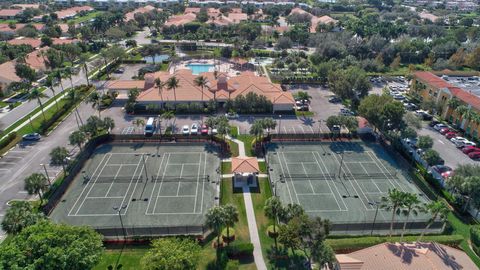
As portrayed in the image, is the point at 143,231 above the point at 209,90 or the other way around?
the other way around

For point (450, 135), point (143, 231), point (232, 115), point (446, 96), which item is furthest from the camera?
point (446, 96)

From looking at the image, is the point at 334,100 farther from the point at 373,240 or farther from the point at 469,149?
the point at 373,240

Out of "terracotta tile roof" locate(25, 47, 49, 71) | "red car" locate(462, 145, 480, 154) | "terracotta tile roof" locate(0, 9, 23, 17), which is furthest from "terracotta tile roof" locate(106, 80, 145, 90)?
"terracotta tile roof" locate(0, 9, 23, 17)

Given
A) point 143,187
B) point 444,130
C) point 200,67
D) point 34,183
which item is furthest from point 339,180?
point 200,67

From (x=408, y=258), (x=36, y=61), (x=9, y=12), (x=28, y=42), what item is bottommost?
(x=408, y=258)

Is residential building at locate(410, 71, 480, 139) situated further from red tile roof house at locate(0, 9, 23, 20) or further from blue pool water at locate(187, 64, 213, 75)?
red tile roof house at locate(0, 9, 23, 20)

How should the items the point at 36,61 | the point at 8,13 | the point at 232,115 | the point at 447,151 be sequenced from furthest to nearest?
the point at 8,13 < the point at 36,61 < the point at 232,115 < the point at 447,151

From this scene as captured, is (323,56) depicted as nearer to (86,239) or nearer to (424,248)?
(424,248)
